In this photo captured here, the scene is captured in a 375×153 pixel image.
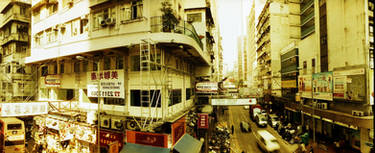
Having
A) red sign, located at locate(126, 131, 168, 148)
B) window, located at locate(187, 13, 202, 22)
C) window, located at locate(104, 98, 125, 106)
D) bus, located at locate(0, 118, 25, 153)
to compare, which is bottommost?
bus, located at locate(0, 118, 25, 153)

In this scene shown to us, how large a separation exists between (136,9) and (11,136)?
52.5 feet

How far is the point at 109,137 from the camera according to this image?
12562 millimetres

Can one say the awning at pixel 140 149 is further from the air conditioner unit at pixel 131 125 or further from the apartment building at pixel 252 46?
the apartment building at pixel 252 46

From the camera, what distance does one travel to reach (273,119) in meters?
29.5

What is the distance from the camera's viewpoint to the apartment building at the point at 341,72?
1594 cm

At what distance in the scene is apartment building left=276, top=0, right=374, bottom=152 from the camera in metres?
15.9

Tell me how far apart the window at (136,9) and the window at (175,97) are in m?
6.00

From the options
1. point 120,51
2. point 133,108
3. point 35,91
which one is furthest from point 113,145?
point 35,91

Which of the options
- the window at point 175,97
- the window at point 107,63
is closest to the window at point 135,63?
the window at point 107,63

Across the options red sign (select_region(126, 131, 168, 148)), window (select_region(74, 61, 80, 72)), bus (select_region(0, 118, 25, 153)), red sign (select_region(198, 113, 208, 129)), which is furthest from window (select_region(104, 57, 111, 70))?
bus (select_region(0, 118, 25, 153))

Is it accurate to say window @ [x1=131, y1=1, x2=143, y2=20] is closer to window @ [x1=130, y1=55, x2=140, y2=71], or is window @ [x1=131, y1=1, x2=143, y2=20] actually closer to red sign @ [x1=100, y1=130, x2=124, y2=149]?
window @ [x1=130, y1=55, x2=140, y2=71]

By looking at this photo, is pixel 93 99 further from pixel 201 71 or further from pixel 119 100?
pixel 201 71

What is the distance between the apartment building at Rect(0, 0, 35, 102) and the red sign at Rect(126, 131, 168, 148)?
18721 mm

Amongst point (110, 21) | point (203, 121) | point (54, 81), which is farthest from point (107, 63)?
point (203, 121)
